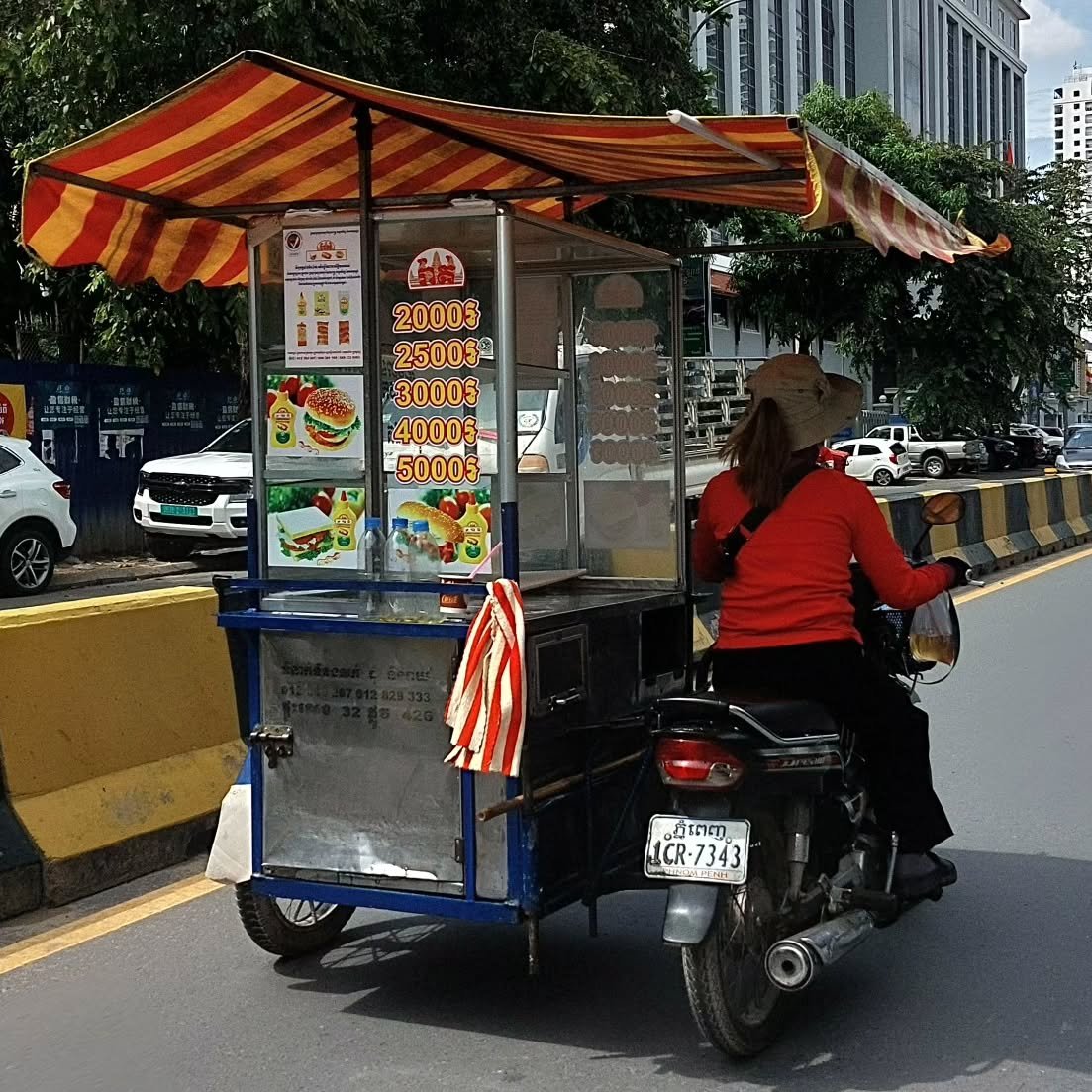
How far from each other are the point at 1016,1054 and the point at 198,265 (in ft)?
12.1

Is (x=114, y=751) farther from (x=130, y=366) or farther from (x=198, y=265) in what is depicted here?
(x=130, y=366)

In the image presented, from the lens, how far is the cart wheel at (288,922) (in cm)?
475

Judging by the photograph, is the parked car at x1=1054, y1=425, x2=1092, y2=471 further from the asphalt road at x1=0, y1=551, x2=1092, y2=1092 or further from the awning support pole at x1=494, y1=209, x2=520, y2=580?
the awning support pole at x1=494, y1=209, x2=520, y2=580

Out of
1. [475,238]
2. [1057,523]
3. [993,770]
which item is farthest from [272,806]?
[1057,523]

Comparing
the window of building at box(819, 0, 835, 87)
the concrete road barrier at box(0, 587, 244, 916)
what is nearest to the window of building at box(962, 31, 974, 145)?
the window of building at box(819, 0, 835, 87)

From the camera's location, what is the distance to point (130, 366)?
20.7 meters

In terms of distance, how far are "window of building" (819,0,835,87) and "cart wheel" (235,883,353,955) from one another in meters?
52.1

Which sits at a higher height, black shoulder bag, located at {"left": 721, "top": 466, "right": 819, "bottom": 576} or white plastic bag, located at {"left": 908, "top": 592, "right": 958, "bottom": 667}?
black shoulder bag, located at {"left": 721, "top": 466, "right": 819, "bottom": 576}

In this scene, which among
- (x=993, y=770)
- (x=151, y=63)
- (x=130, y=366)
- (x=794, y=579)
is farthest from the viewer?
(x=130, y=366)

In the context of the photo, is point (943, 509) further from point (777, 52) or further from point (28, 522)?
point (777, 52)

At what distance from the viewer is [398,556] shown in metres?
4.73

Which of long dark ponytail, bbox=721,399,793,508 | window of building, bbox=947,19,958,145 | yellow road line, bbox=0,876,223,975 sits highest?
window of building, bbox=947,19,958,145

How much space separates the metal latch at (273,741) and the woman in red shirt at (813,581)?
1.22 meters

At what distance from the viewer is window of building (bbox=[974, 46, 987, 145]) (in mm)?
73125
